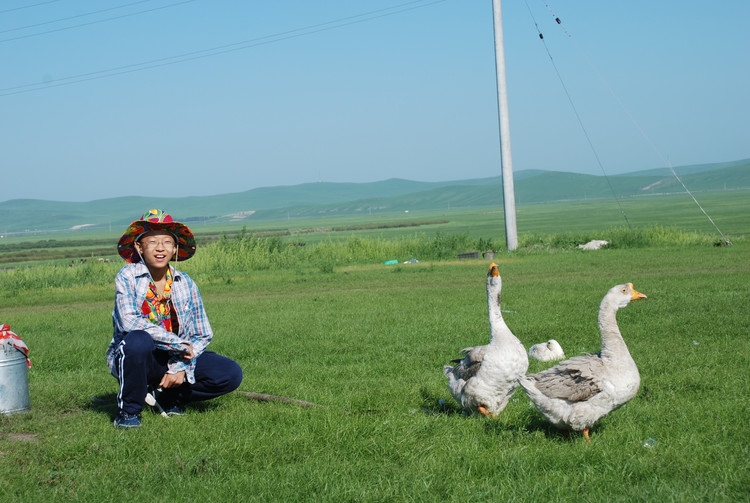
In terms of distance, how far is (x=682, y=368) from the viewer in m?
8.09

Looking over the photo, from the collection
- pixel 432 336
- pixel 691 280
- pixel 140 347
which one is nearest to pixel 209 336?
pixel 140 347

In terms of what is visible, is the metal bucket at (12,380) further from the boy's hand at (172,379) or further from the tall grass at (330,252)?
the tall grass at (330,252)

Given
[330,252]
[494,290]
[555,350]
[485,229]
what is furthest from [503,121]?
[485,229]

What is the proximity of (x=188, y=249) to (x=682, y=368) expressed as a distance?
5.53 meters

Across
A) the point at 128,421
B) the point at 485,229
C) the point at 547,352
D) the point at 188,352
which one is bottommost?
the point at 485,229

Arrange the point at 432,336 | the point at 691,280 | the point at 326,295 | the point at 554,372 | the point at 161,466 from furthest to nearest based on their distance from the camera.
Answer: the point at 326,295 < the point at 691,280 < the point at 432,336 < the point at 554,372 < the point at 161,466

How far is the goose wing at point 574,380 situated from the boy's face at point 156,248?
11.3ft

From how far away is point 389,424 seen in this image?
6.24 metres

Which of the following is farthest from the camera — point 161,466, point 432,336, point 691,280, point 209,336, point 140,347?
point 691,280

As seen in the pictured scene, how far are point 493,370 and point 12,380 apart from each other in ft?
14.9

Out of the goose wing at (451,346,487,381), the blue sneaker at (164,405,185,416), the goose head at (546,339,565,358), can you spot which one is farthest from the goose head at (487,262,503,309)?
the blue sneaker at (164,405,185,416)

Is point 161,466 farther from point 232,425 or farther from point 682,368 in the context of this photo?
point 682,368

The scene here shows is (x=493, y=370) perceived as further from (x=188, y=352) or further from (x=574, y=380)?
(x=188, y=352)

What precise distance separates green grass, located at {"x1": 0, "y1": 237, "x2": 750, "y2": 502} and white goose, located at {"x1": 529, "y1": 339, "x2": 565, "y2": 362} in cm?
33
